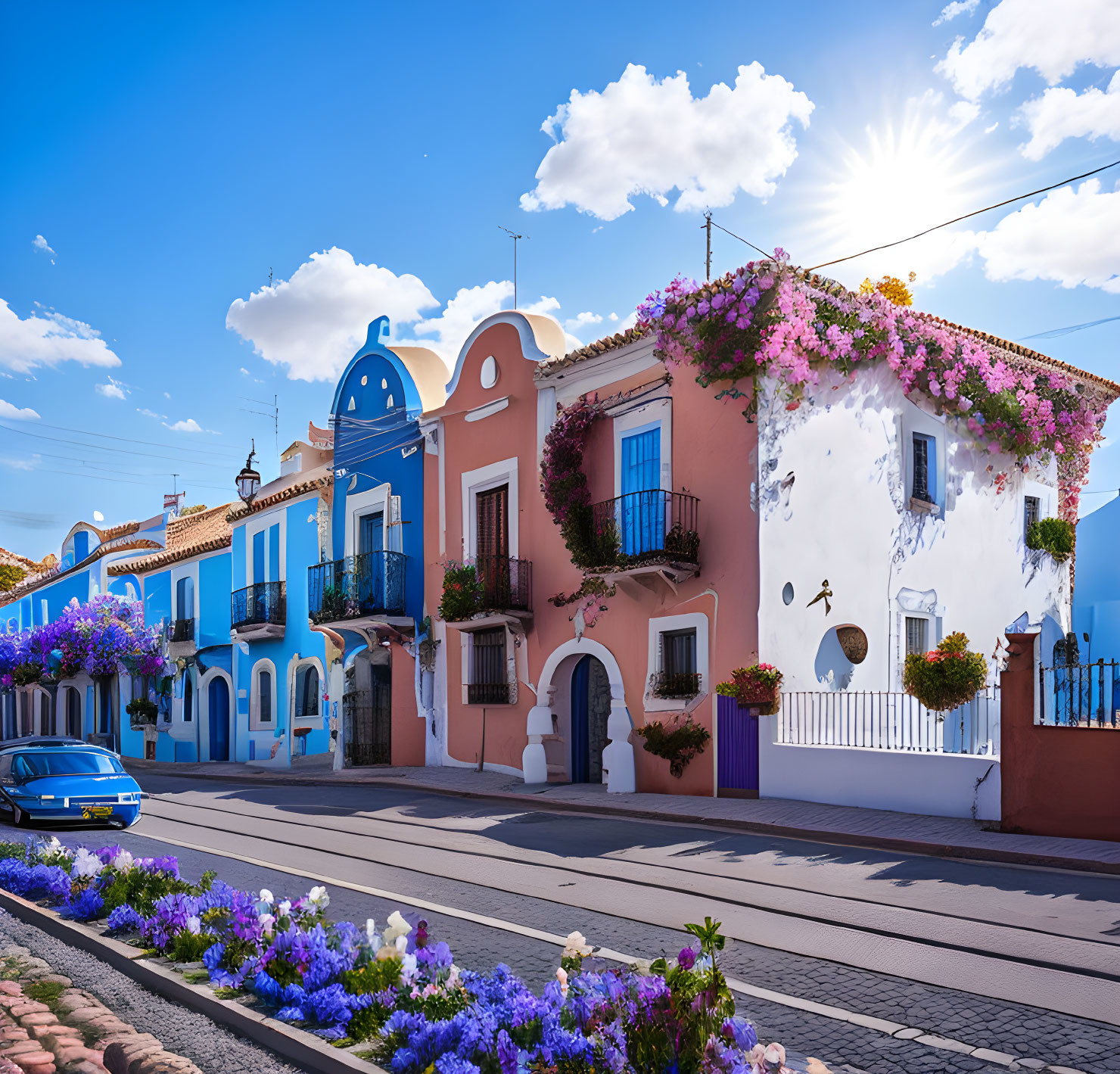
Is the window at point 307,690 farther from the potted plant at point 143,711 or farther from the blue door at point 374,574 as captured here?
the potted plant at point 143,711

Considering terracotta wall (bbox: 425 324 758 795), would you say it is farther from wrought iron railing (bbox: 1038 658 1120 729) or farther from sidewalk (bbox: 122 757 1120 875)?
wrought iron railing (bbox: 1038 658 1120 729)

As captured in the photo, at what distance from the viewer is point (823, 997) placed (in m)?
6.20

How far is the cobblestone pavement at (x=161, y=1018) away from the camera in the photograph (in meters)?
5.23

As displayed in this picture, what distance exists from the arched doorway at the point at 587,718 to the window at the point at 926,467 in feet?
22.3

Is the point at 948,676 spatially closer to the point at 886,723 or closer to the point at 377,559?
the point at 886,723

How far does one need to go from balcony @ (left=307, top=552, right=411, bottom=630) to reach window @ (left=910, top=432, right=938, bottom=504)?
11399 millimetres

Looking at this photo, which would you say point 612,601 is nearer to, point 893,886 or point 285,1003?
point 893,886

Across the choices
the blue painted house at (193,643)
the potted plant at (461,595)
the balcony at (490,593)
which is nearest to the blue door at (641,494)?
the balcony at (490,593)

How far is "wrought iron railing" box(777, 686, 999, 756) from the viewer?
14.6 meters

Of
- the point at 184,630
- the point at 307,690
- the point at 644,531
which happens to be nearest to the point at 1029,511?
the point at 644,531

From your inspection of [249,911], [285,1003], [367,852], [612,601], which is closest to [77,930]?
[249,911]

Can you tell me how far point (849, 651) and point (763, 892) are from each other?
8982mm

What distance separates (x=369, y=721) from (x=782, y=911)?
19.2m

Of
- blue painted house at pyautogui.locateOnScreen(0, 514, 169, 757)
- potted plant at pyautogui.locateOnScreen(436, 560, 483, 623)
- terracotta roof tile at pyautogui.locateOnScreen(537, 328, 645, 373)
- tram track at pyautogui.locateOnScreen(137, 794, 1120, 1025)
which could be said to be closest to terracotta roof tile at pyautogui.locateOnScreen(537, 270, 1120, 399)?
terracotta roof tile at pyautogui.locateOnScreen(537, 328, 645, 373)
